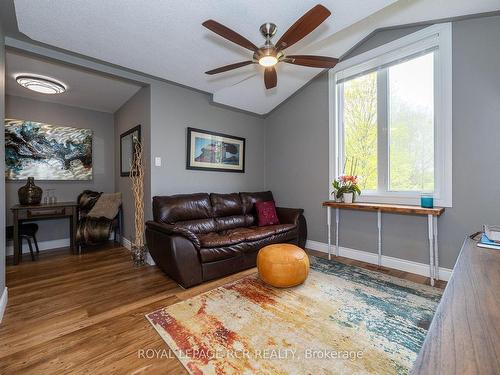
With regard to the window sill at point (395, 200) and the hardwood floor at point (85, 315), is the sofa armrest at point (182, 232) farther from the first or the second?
the window sill at point (395, 200)

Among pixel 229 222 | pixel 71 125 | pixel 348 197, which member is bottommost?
pixel 229 222

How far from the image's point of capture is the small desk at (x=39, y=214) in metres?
3.02

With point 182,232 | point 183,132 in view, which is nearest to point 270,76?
point 183,132

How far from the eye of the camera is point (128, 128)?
379cm

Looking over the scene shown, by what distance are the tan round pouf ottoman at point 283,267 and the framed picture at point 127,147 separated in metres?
2.55

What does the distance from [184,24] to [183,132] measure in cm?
147

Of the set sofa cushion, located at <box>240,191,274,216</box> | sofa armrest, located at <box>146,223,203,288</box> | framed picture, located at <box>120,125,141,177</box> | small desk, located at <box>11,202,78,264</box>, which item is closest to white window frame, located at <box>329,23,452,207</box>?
sofa cushion, located at <box>240,191,274,216</box>

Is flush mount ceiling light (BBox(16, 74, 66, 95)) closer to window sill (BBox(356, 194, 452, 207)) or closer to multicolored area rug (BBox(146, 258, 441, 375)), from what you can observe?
multicolored area rug (BBox(146, 258, 441, 375))

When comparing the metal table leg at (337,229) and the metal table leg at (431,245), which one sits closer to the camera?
the metal table leg at (431,245)

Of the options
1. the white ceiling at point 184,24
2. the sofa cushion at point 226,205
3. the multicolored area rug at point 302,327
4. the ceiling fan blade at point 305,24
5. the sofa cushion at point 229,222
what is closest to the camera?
the multicolored area rug at point 302,327

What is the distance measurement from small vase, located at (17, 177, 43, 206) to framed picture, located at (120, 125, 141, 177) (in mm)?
1161

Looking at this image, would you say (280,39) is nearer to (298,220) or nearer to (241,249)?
(241,249)

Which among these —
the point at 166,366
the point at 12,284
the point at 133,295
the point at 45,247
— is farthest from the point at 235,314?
the point at 45,247

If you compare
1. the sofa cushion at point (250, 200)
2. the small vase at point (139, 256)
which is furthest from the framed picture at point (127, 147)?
the sofa cushion at point (250, 200)
